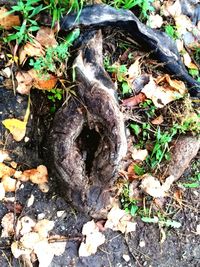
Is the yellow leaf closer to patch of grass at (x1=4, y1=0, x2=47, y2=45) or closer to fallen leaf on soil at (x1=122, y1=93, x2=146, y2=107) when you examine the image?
patch of grass at (x1=4, y1=0, x2=47, y2=45)

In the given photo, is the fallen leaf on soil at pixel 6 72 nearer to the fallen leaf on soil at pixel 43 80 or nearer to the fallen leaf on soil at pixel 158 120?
the fallen leaf on soil at pixel 43 80

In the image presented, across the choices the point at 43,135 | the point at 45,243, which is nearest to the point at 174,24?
the point at 43,135

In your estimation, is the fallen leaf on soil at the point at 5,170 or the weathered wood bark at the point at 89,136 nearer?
the weathered wood bark at the point at 89,136

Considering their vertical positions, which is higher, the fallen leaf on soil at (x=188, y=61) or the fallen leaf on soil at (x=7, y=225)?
the fallen leaf on soil at (x=188, y=61)

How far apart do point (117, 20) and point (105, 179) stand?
1.08 meters

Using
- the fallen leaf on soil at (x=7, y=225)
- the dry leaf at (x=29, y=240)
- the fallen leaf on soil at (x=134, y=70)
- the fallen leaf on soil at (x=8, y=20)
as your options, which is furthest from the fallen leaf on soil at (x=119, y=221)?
the fallen leaf on soil at (x=8, y=20)

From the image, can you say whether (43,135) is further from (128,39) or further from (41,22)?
(128,39)

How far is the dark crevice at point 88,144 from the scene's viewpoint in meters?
2.84

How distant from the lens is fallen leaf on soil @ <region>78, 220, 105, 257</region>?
293 cm

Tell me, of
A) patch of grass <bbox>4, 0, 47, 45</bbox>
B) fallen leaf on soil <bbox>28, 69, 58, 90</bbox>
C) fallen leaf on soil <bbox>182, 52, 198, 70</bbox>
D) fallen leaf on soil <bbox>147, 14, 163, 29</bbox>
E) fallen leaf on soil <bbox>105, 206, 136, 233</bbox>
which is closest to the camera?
patch of grass <bbox>4, 0, 47, 45</bbox>

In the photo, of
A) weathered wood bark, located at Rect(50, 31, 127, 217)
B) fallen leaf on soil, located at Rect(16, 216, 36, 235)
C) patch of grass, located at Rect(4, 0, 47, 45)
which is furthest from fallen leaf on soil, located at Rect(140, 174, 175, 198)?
patch of grass, located at Rect(4, 0, 47, 45)

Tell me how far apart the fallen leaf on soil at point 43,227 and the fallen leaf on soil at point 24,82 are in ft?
2.94

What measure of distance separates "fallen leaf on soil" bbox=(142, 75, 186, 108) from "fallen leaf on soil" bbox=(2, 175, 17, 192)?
3.80 ft

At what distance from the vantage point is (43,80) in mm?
2750
